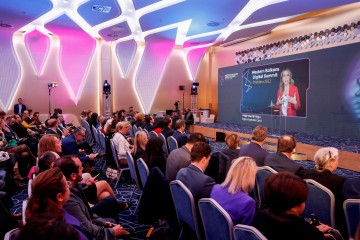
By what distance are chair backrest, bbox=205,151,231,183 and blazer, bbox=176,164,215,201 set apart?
32.3 inches

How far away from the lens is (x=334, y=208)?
2.35 meters

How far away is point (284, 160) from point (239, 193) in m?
1.15

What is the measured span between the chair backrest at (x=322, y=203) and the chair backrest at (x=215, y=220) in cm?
97

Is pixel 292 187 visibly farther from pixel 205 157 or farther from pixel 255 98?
pixel 255 98

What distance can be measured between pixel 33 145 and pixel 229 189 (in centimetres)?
562

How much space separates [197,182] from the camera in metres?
2.56

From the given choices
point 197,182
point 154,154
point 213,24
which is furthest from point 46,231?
point 213,24

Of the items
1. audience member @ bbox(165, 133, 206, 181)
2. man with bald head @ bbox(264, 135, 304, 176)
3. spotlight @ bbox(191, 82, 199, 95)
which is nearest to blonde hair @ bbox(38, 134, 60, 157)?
audience member @ bbox(165, 133, 206, 181)

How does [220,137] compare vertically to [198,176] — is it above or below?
below

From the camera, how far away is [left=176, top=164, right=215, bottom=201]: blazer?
98.5 inches

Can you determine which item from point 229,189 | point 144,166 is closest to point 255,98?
point 144,166

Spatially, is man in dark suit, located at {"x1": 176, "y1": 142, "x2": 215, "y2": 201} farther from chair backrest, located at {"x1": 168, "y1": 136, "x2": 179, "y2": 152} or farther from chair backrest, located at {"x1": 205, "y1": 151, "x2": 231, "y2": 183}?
chair backrest, located at {"x1": 168, "y1": 136, "x2": 179, "y2": 152}

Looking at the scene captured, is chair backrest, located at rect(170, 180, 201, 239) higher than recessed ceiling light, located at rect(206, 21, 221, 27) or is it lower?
lower

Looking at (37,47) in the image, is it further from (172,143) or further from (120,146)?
(172,143)
